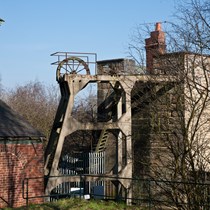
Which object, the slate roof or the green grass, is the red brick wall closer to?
the slate roof

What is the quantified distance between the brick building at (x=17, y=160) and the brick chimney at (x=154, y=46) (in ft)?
18.6

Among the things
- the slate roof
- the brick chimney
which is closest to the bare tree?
the brick chimney

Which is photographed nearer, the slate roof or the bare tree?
the bare tree

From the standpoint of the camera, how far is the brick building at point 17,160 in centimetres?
1800

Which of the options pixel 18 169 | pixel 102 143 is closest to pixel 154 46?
pixel 18 169

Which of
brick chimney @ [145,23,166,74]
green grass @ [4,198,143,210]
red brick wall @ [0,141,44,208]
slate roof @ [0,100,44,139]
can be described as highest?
brick chimney @ [145,23,166,74]

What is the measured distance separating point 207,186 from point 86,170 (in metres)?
13.1

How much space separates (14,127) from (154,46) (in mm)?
6684

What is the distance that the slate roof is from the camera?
18.2 meters

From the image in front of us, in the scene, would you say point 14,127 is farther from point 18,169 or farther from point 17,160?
point 18,169

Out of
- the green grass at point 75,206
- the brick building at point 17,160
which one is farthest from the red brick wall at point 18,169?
the green grass at point 75,206

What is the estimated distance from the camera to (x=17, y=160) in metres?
18.5

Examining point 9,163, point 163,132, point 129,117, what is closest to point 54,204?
point 9,163

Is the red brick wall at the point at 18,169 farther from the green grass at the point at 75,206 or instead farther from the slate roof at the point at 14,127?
the green grass at the point at 75,206
